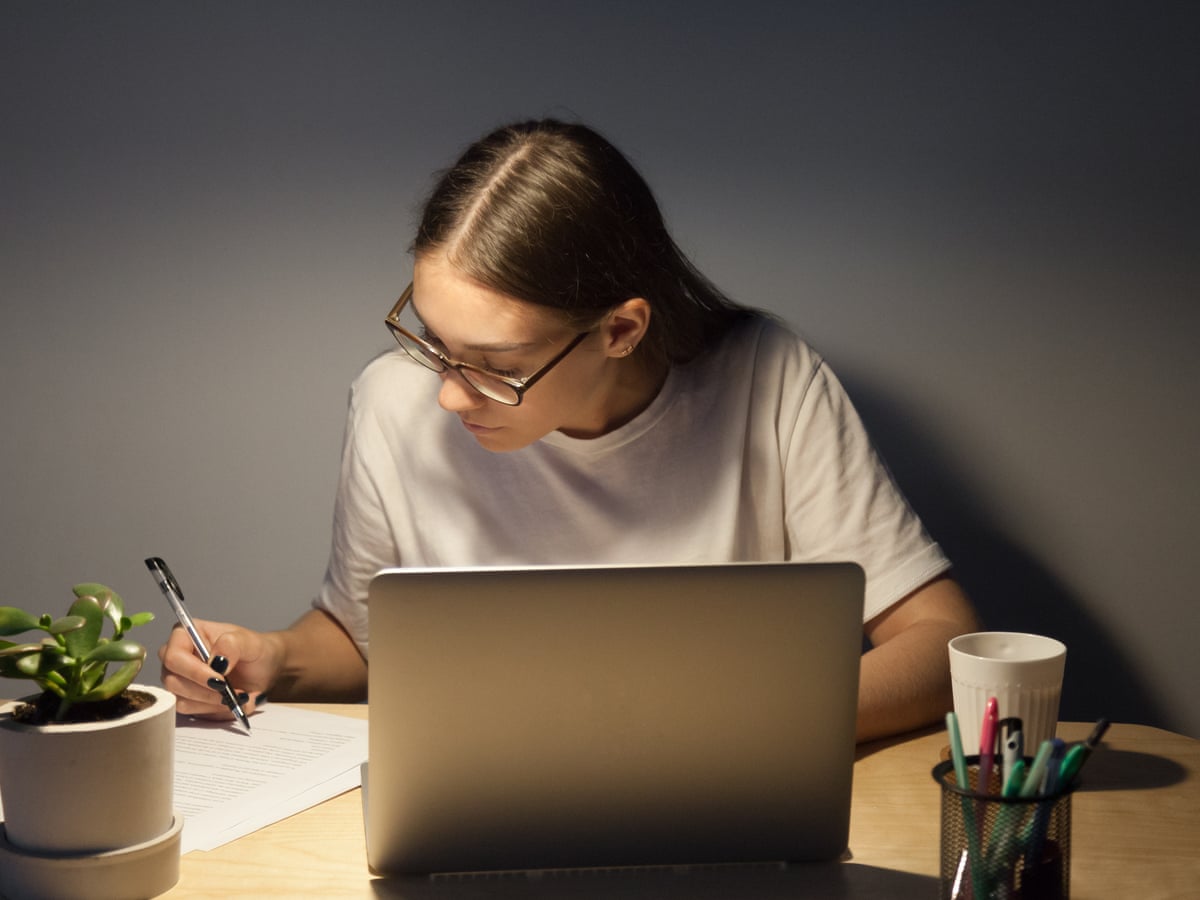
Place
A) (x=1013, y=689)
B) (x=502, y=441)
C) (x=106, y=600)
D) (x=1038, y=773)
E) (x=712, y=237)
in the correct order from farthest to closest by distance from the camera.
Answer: (x=712, y=237)
(x=502, y=441)
(x=1013, y=689)
(x=106, y=600)
(x=1038, y=773)

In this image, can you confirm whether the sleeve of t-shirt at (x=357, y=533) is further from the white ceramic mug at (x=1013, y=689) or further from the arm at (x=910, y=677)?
the white ceramic mug at (x=1013, y=689)

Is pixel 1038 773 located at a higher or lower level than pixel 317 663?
higher

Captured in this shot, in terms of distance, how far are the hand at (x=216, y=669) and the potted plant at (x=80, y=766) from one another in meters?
0.37

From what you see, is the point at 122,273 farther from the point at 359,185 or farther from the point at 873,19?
the point at 873,19

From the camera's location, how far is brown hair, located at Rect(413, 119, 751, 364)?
1327 millimetres

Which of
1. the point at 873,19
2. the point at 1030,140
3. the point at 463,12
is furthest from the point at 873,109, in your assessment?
the point at 463,12

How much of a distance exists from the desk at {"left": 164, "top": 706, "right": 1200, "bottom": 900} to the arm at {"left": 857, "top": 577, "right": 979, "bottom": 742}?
6cm

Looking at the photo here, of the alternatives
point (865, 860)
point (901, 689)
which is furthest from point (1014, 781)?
point (901, 689)

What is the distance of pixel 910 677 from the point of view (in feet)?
3.81

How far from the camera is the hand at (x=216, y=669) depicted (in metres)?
1.20

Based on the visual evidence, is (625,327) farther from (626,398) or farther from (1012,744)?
(1012,744)

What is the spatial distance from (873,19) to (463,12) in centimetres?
61

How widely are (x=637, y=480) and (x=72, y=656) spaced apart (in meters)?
0.89

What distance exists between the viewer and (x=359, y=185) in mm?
1871
